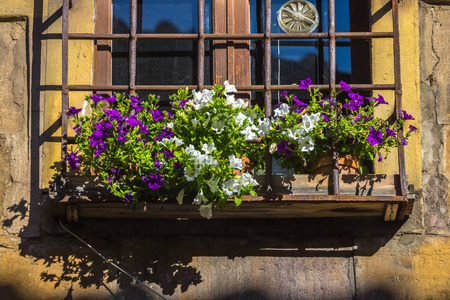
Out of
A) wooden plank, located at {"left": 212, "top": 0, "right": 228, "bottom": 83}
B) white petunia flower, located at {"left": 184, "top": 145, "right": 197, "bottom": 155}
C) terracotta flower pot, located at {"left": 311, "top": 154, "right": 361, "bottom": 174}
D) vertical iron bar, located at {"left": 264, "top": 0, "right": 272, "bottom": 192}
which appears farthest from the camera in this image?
wooden plank, located at {"left": 212, "top": 0, "right": 228, "bottom": 83}

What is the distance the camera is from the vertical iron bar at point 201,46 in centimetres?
420

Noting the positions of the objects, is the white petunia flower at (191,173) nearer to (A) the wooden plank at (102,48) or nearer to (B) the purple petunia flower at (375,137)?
(B) the purple petunia flower at (375,137)

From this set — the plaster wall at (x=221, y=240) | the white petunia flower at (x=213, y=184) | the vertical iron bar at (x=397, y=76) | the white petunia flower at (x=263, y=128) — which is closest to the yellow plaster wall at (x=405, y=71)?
the plaster wall at (x=221, y=240)

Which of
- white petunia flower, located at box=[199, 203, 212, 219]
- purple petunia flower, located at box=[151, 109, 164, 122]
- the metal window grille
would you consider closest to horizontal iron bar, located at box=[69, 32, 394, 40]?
the metal window grille

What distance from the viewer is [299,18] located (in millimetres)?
4562

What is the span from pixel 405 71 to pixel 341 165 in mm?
678

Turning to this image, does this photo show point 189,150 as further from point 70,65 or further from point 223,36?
point 70,65

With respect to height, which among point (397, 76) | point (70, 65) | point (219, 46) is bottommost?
point (397, 76)

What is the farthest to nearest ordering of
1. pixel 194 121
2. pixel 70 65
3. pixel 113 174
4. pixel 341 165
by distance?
pixel 70 65 < pixel 341 165 < pixel 113 174 < pixel 194 121

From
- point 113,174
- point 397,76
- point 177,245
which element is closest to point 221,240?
point 177,245

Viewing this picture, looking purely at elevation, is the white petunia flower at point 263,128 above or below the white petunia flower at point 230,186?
above

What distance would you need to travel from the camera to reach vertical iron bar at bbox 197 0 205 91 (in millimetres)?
4195

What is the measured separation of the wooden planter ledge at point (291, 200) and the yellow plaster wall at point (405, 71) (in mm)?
250

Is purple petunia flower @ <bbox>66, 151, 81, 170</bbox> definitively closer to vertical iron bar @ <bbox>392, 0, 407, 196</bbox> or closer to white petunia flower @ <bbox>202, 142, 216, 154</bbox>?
white petunia flower @ <bbox>202, 142, 216, 154</bbox>
